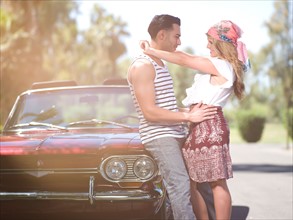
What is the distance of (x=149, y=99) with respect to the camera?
4.56m

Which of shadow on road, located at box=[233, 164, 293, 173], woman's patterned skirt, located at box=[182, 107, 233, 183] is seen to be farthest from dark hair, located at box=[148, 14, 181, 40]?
shadow on road, located at box=[233, 164, 293, 173]

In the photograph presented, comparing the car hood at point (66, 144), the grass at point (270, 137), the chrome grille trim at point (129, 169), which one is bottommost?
the grass at point (270, 137)

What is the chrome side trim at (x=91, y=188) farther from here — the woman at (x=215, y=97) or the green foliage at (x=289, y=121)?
the green foliage at (x=289, y=121)

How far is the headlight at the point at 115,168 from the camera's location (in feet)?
15.5

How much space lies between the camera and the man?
4.51 meters

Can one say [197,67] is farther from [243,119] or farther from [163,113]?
[243,119]

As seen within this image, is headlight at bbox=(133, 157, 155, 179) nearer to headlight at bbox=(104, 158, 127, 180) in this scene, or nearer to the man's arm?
headlight at bbox=(104, 158, 127, 180)

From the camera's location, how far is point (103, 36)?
64.6m

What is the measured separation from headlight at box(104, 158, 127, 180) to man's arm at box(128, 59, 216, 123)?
1.36ft

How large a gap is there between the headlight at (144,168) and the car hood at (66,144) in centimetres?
11

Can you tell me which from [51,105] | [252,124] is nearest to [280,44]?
[252,124]

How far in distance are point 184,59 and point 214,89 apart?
31cm

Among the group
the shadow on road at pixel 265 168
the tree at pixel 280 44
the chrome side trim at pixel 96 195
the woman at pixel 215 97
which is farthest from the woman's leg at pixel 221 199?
the tree at pixel 280 44

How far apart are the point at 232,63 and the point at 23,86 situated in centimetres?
2458
